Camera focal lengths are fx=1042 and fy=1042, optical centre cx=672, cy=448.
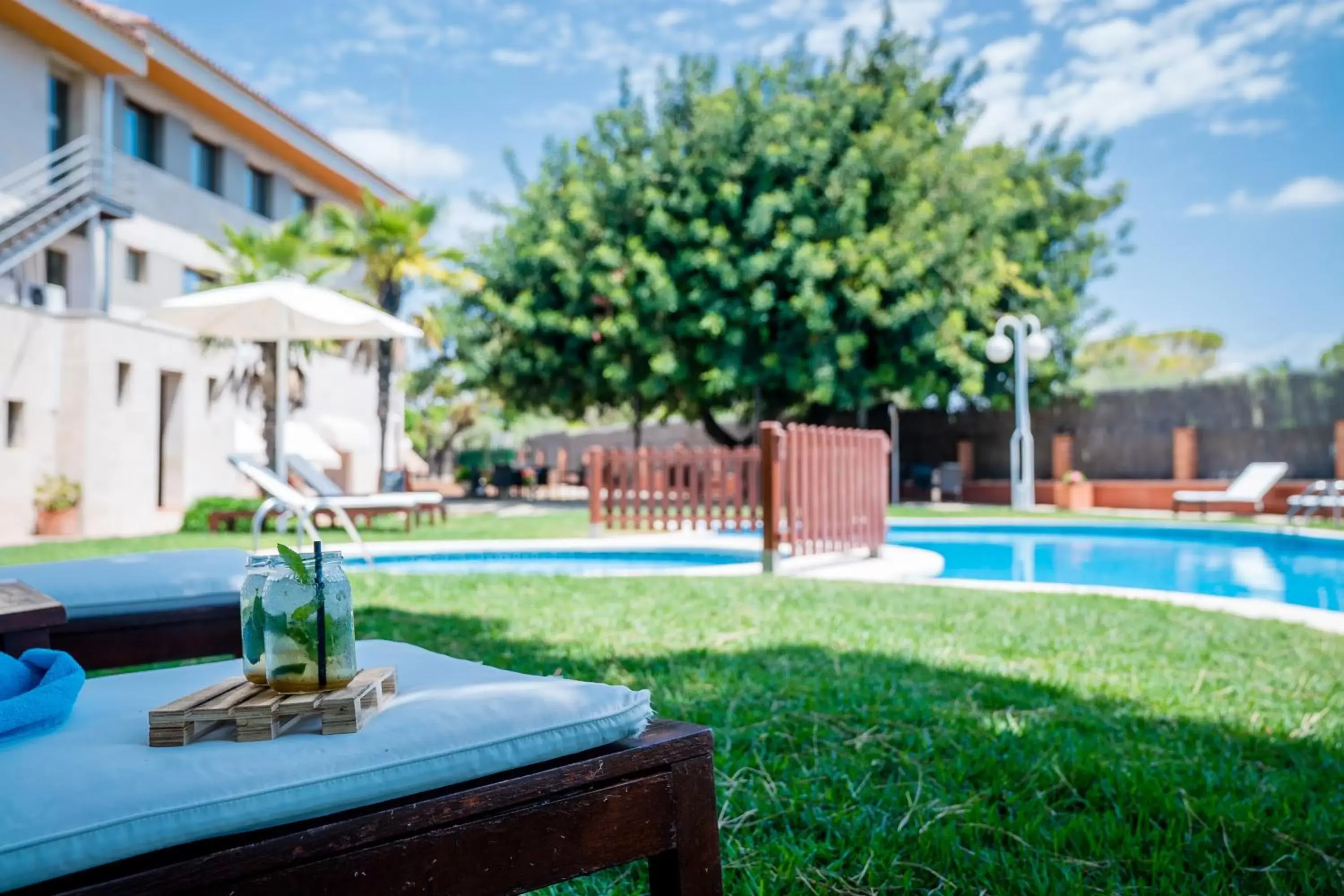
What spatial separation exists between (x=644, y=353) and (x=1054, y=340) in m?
8.82

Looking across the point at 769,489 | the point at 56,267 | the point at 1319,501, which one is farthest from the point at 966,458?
the point at 56,267

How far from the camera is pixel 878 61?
21.1 metres

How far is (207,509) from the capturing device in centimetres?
1398

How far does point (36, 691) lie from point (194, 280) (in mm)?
18912

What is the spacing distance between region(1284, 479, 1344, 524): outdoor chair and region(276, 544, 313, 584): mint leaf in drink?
16.0 meters

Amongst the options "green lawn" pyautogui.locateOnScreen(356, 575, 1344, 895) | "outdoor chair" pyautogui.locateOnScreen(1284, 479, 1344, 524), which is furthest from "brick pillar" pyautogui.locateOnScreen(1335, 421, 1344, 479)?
"green lawn" pyautogui.locateOnScreen(356, 575, 1344, 895)

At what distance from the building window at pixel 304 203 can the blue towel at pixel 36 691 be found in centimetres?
2121

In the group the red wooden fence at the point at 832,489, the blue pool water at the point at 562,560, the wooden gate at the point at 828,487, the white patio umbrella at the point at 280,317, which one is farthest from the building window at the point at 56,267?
the wooden gate at the point at 828,487

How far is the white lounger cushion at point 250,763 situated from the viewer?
45.6 inches

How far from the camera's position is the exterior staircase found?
1350 cm

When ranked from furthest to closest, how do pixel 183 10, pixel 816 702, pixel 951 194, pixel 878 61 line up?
pixel 183 10 < pixel 878 61 < pixel 951 194 < pixel 816 702

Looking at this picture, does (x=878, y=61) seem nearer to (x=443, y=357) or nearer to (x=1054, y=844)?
(x=443, y=357)

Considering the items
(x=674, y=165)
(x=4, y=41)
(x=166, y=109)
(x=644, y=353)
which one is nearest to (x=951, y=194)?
(x=674, y=165)

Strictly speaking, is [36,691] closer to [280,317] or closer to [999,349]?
[280,317]
